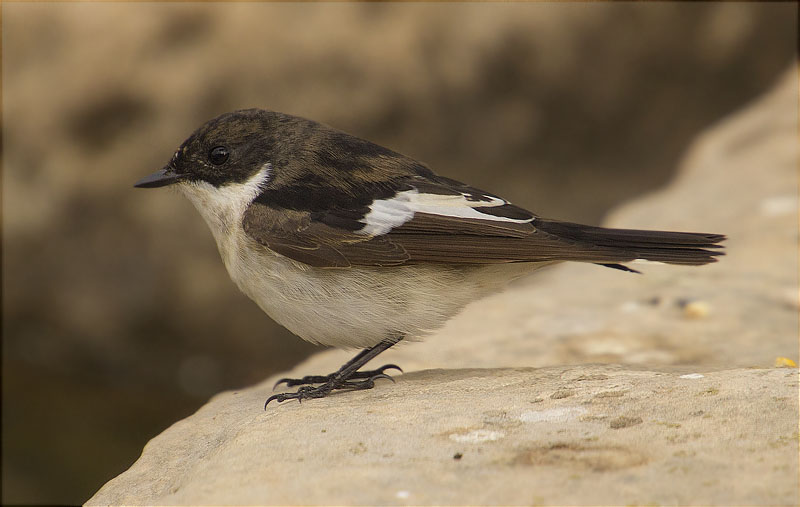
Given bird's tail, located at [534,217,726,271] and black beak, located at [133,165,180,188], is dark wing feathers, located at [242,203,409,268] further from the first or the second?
bird's tail, located at [534,217,726,271]

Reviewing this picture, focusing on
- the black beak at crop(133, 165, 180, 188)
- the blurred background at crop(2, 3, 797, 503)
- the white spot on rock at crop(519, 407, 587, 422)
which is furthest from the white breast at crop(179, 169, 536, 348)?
the blurred background at crop(2, 3, 797, 503)

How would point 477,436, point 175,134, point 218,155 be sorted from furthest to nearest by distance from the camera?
point 175,134
point 218,155
point 477,436

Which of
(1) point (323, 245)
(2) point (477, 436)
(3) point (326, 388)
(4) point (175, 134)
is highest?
(4) point (175, 134)

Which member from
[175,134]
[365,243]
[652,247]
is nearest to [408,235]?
[365,243]

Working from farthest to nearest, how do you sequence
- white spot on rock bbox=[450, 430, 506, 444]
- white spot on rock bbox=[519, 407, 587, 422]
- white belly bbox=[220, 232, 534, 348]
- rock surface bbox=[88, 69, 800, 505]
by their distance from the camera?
white belly bbox=[220, 232, 534, 348]
white spot on rock bbox=[519, 407, 587, 422]
white spot on rock bbox=[450, 430, 506, 444]
rock surface bbox=[88, 69, 800, 505]

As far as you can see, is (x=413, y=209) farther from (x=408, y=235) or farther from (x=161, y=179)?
(x=161, y=179)

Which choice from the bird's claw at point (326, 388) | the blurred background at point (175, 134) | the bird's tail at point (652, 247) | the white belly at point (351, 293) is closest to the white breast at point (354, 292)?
the white belly at point (351, 293)

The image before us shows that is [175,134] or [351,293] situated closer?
[351,293]

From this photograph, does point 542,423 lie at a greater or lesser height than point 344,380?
lesser
